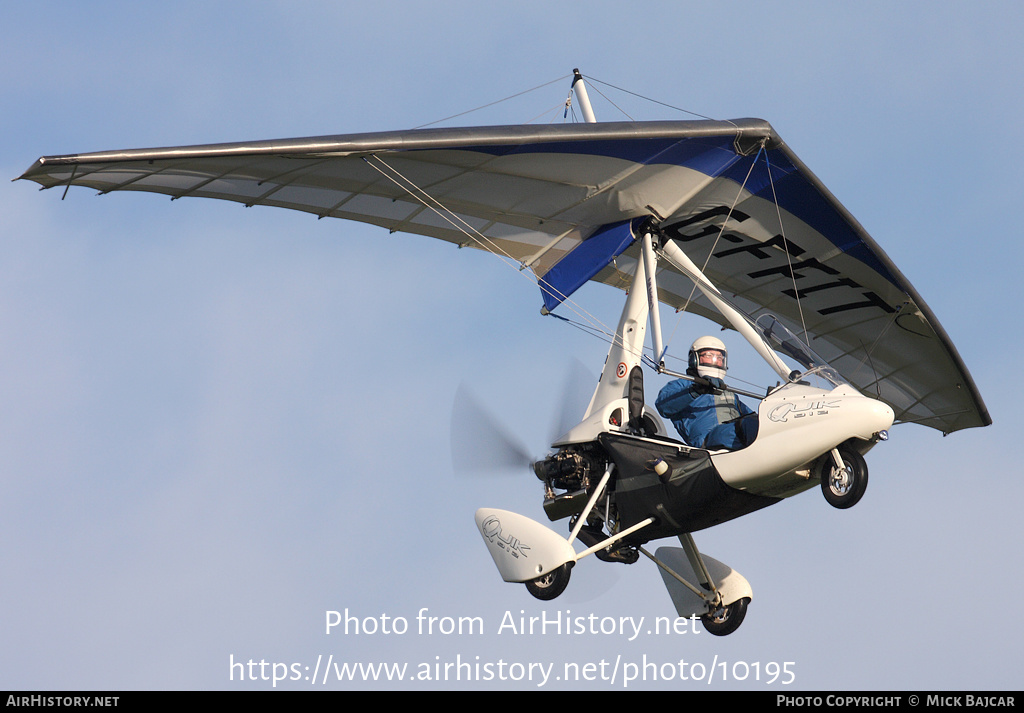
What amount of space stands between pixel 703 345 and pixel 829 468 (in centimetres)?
262

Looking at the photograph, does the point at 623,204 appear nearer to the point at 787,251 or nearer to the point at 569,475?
the point at 787,251

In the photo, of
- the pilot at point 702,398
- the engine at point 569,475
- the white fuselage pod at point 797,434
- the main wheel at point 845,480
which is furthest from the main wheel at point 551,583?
the main wheel at point 845,480

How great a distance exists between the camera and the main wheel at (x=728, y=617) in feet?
57.7

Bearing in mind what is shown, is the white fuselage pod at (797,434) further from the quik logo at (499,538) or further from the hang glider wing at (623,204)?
the hang glider wing at (623,204)

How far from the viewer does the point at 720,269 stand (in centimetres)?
2053

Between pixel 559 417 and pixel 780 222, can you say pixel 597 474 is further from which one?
pixel 780 222

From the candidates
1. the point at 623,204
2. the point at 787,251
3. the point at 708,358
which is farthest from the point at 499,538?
the point at 787,251

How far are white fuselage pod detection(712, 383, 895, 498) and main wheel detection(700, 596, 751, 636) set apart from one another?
260cm

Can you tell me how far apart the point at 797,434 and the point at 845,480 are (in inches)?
28.6

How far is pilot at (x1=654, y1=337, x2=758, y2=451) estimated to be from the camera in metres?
16.6

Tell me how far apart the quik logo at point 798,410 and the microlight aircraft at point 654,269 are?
0.03 meters

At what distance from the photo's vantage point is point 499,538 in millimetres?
16375

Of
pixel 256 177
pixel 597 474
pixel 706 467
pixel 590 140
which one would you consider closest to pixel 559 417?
pixel 597 474

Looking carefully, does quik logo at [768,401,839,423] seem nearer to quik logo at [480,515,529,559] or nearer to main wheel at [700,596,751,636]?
quik logo at [480,515,529,559]
